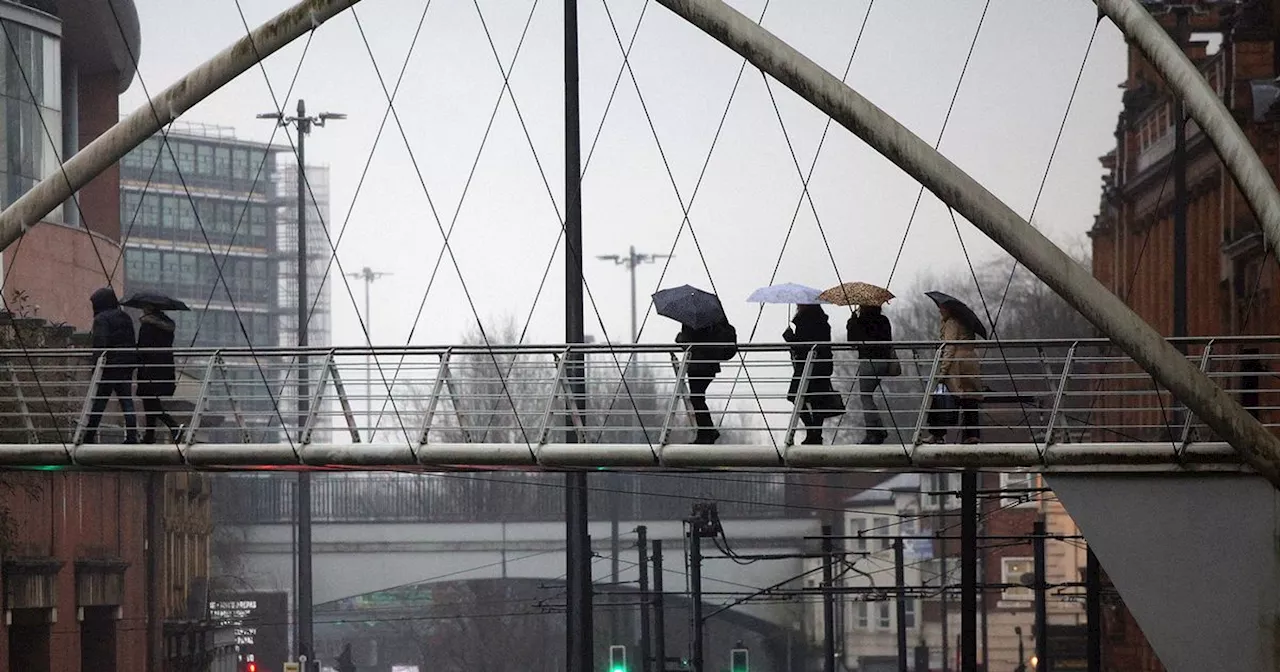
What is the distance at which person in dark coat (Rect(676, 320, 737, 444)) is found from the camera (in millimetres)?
21547

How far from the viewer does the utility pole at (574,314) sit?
23.1 meters

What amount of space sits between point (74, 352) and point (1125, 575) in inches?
407

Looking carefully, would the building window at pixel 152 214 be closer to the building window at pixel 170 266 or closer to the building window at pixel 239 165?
the building window at pixel 170 266

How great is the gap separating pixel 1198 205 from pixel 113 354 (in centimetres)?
2778

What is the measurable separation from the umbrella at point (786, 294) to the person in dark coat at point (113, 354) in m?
6.78

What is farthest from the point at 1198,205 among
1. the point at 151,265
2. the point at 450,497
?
the point at 151,265

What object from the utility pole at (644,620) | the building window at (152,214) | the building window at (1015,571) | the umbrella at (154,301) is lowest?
the building window at (1015,571)

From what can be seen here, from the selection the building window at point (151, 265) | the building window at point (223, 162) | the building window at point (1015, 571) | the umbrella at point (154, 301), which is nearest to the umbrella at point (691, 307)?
the umbrella at point (154, 301)

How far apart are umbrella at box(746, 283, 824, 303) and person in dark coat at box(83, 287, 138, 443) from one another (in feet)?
22.3

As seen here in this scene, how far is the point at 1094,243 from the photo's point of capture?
186 feet

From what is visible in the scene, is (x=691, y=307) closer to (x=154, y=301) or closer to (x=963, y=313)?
(x=963, y=313)

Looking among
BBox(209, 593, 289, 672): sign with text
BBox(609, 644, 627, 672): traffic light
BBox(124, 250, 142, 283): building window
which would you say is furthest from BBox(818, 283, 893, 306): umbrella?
BBox(124, 250, 142, 283): building window

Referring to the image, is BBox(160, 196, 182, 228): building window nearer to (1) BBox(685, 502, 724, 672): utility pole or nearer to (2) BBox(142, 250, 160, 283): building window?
(2) BBox(142, 250, 160, 283): building window

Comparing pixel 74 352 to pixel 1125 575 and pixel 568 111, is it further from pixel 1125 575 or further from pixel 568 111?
pixel 1125 575
